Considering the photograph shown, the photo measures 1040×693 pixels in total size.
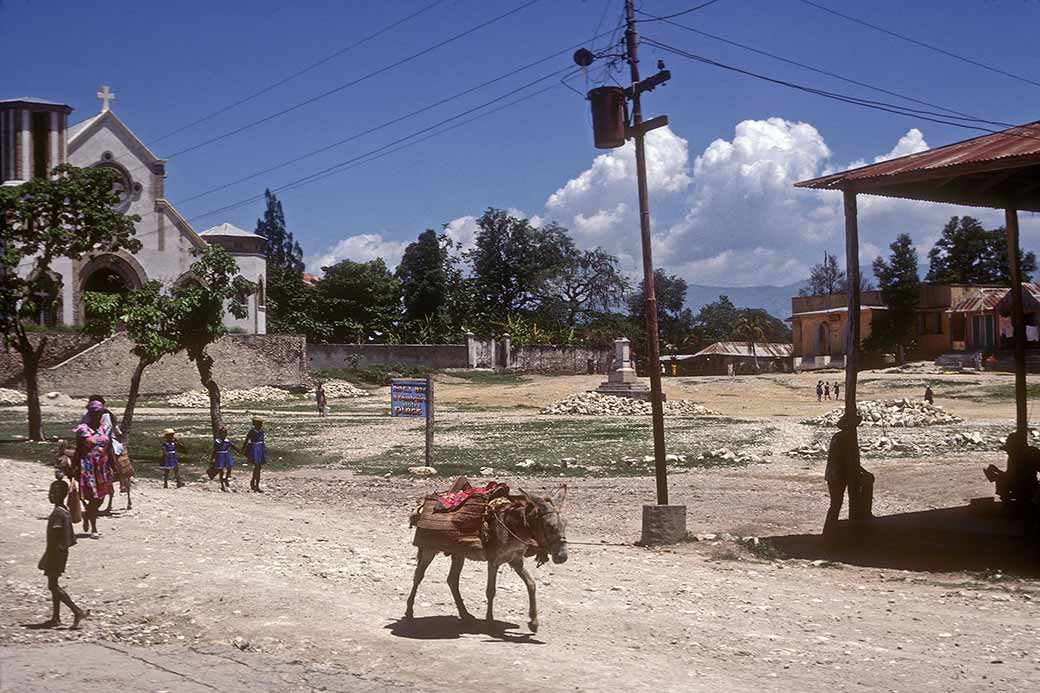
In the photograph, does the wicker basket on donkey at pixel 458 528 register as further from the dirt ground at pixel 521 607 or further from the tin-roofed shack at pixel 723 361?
the tin-roofed shack at pixel 723 361

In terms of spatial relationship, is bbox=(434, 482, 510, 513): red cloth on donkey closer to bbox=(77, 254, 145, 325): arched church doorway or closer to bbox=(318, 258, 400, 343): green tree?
bbox=(77, 254, 145, 325): arched church doorway

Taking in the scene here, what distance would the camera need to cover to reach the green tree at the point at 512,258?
107m

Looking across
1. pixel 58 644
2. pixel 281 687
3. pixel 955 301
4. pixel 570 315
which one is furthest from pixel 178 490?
pixel 570 315

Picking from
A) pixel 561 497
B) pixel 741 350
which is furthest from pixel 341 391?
pixel 561 497

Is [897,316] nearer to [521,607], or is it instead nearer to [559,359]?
[559,359]

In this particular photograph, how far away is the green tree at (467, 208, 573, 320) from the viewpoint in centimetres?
10700

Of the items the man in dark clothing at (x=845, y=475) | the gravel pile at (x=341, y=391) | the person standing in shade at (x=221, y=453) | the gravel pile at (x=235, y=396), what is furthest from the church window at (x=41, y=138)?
the man in dark clothing at (x=845, y=475)

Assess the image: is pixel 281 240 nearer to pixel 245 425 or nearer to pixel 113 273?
pixel 113 273

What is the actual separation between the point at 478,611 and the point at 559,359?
246 ft

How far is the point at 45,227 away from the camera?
29828 millimetres

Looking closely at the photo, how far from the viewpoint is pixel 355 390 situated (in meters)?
67.2

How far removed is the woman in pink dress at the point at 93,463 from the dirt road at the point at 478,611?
0.55 metres

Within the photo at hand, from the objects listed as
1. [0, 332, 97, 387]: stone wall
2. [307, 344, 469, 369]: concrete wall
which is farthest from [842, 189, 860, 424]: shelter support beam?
[307, 344, 469, 369]: concrete wall

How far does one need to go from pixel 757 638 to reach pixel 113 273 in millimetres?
57217
